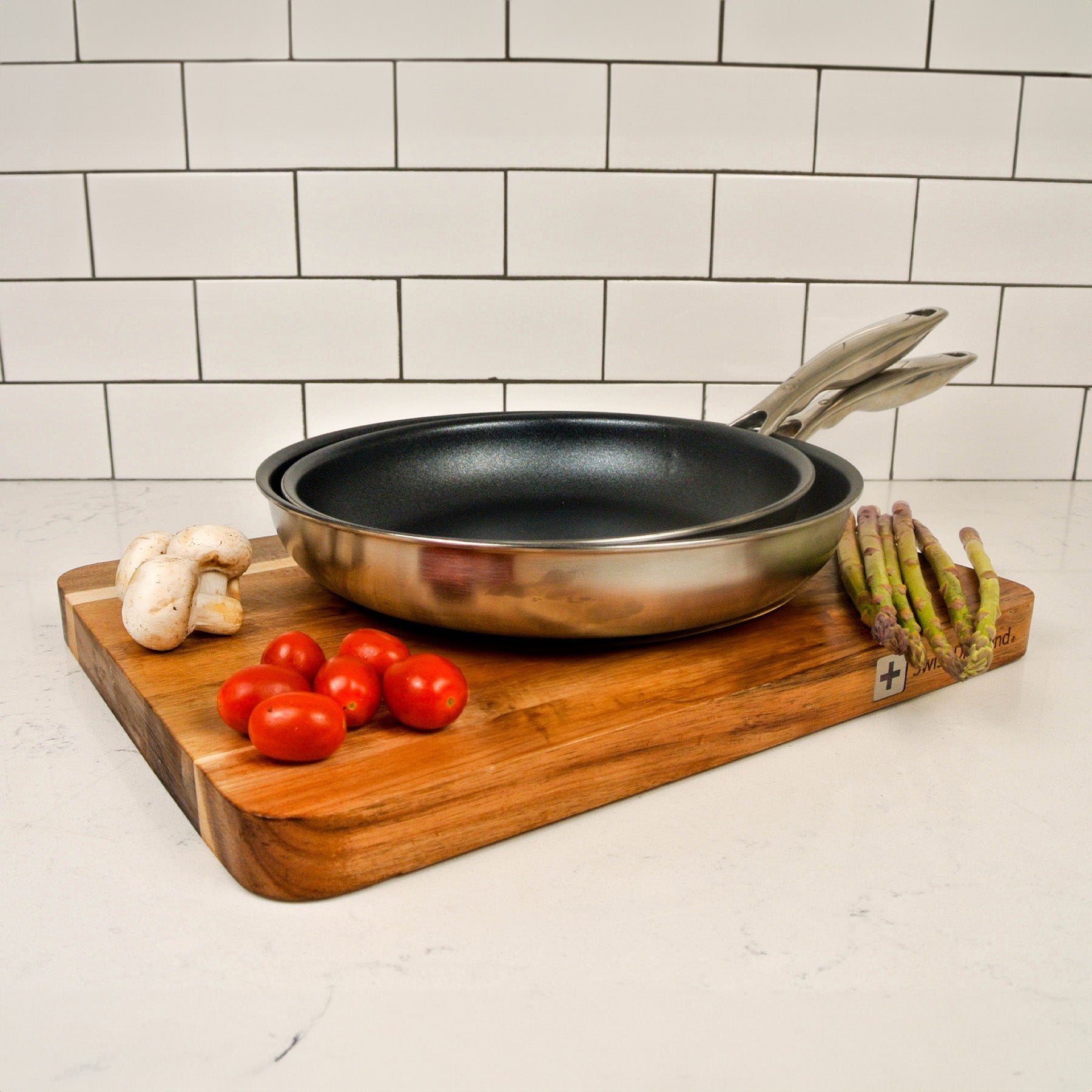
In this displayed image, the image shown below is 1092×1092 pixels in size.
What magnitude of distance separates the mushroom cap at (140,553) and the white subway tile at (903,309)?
35.7 inches

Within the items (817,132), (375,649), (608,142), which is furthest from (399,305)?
(375,649)

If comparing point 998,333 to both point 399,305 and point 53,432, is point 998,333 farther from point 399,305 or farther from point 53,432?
point 53,432

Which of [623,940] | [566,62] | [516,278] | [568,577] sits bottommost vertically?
[623,940]

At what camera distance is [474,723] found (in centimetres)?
60

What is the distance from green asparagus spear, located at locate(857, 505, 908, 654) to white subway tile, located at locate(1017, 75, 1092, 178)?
28.2 inches

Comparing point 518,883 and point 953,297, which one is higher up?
point 953,297

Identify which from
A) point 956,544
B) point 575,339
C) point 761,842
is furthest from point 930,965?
point 575,339

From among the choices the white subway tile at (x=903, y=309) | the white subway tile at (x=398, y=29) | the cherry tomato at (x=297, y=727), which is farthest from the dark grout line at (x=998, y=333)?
the cherry tomato at (x=297, y=727)

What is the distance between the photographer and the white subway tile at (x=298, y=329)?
4.27 ft

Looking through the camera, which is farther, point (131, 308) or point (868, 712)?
point (131, 308)

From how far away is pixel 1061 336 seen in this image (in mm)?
1376

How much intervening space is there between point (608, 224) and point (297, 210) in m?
0.39

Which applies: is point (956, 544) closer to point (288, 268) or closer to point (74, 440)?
point (288, 268)

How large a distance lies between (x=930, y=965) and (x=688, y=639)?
0.29 metres
